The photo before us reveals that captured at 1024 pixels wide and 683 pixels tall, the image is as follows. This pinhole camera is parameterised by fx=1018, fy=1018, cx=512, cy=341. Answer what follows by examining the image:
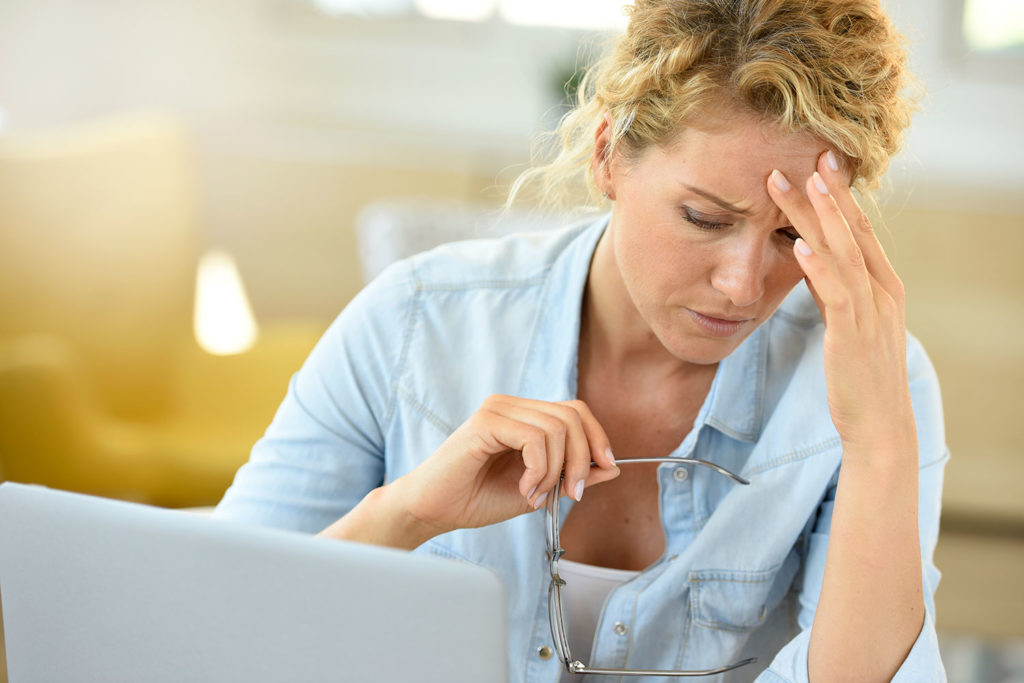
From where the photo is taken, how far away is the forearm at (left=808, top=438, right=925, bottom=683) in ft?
3.08

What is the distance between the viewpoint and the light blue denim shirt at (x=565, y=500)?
42.7 inches

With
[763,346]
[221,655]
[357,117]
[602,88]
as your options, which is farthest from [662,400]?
[357,117]

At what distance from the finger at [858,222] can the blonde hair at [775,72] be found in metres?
0.02

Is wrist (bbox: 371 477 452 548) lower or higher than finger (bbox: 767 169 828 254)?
lower

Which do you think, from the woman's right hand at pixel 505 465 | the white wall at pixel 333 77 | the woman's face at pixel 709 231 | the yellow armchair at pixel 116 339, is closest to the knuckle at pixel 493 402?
the woman's right hand at pixel 505 465

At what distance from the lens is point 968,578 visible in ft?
7.27

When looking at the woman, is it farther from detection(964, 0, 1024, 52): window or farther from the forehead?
detection(964, 0, 1024, 52): window

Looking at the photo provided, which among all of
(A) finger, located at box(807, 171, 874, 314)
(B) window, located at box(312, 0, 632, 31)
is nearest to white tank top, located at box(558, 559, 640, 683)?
(A) finger, located at box(807, 171, 874, 314)

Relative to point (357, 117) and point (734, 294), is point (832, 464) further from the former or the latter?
point (357, 117)

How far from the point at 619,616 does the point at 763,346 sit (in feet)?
1.14

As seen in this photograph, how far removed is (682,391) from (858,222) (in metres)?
0.34

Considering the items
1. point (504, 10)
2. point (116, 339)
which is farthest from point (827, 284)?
point (504, 10)

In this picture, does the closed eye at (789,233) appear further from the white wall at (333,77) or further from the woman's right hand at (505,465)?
the white wall at (333,77)

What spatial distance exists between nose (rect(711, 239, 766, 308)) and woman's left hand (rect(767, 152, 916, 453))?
0.04 meters
